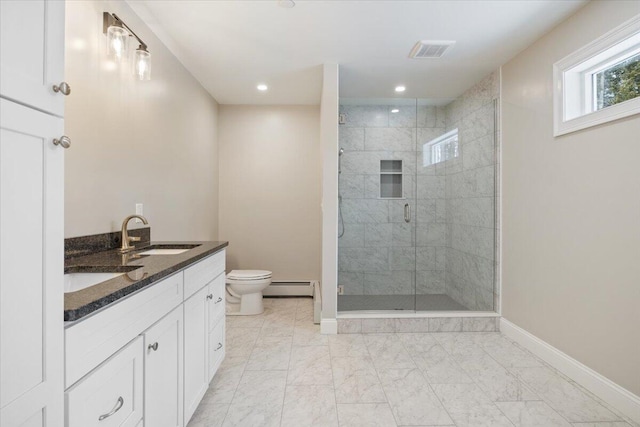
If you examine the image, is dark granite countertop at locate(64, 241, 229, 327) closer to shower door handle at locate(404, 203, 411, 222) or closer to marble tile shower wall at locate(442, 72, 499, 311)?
shower door handle at locate(404, 203, 411, 222)

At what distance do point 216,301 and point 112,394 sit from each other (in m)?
1.05

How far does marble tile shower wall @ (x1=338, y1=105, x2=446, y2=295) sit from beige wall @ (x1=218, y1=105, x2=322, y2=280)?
791 millimetres

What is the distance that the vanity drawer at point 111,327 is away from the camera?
83cm

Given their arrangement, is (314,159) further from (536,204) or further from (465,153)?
(536,204)

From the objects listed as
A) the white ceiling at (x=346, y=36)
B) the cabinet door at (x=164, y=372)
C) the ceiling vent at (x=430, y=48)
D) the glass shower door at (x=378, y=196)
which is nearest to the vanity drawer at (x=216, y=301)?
the cabinet door at (x=164, y=372)

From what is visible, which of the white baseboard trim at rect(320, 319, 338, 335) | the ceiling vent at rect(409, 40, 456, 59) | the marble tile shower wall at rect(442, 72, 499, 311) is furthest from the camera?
the marble tile shower wall at rect(442, 72, 499, 311)

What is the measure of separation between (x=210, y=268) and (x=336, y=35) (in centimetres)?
199

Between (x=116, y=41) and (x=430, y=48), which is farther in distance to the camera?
(x=430, y=48)

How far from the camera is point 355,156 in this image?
143 inches

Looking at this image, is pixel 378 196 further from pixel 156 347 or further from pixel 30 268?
pixel 30 268

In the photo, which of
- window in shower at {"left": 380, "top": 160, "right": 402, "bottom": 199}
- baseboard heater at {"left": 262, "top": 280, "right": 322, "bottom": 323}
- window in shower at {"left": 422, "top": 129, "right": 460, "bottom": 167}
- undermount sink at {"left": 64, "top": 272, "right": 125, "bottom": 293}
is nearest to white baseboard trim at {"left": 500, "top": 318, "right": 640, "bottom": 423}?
window in shower at {"left": 380, "top": 160, "right": 402, "bottom": 199}

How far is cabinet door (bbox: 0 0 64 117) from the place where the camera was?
2.14 ft

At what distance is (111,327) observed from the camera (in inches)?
39.1

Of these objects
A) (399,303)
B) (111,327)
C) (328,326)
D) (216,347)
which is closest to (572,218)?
Answer: (399,303)
